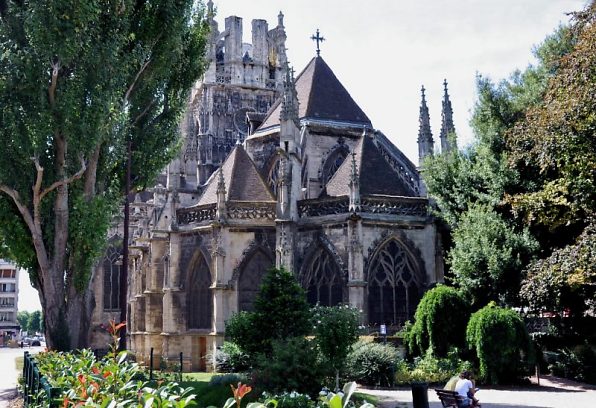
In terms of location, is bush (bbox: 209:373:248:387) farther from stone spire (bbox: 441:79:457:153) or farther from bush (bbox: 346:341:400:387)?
stone spire (bbox: 441:79:457:153)

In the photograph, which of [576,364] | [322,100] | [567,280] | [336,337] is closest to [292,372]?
[336,337]

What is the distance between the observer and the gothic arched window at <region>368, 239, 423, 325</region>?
79.5ft

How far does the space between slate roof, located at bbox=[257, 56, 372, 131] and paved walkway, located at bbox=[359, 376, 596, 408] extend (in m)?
15.5

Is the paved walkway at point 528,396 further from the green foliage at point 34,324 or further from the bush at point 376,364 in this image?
the green foliage at point 34,324

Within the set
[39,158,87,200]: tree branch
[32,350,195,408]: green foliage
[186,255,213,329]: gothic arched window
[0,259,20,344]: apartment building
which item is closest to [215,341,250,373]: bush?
[186,255,213,329]: gothic arched window

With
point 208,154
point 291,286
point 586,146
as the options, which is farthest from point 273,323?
point 208,154

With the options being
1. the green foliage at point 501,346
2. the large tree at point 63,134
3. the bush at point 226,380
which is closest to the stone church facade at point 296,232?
the green foliage at point 501,346

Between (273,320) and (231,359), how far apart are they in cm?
370

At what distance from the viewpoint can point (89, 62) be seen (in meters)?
16.9

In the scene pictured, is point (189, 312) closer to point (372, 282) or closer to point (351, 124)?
point (372, 282)

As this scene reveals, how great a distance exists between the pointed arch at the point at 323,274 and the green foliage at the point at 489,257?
4.09 m

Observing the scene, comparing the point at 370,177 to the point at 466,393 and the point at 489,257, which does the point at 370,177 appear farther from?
the point at 466,393

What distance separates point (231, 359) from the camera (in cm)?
1956

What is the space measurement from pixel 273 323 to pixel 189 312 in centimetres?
1078
